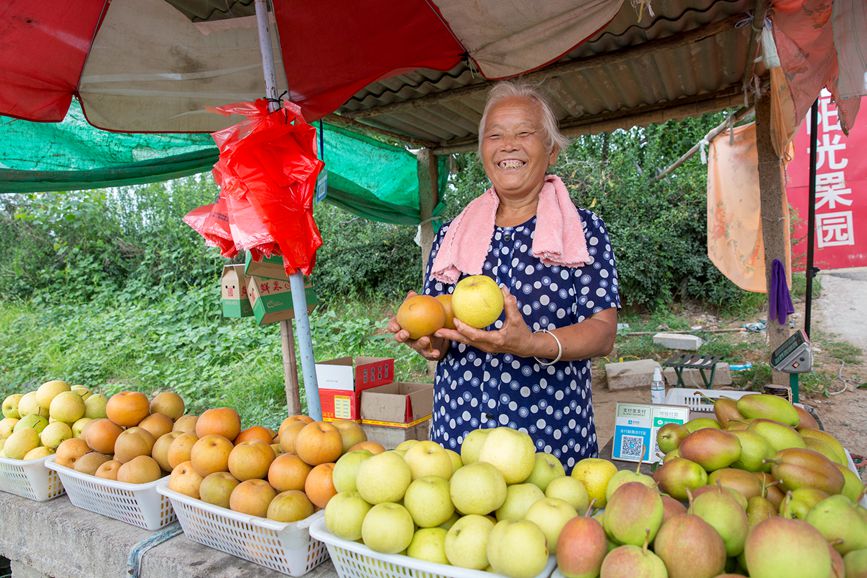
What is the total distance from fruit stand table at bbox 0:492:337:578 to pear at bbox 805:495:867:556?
110 cm

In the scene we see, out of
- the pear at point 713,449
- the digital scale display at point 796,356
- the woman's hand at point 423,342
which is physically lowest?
the digital scale display at point 796,356

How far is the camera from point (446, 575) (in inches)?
42.1

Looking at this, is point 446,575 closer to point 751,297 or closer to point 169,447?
point 169,447

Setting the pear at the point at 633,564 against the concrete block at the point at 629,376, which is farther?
the concrete block at the point at 629,376

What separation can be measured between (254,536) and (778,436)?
137cm

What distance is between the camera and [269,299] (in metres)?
2.82

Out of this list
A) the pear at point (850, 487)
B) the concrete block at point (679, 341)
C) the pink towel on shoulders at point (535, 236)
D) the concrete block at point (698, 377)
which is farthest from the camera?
the concrete block at point (679, 341)

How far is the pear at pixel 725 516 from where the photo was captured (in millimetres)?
985

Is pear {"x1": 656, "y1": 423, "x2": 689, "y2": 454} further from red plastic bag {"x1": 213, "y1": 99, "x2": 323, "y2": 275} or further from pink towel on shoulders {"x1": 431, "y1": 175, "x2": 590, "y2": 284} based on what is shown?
red plastic bag {"x1": 213, "y1": 99, "x2": 323, "y2": 275}

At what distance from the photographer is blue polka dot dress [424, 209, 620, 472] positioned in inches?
75.7

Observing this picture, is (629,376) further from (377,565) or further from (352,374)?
(377,565)

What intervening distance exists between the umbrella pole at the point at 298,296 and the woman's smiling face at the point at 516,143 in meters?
0.99

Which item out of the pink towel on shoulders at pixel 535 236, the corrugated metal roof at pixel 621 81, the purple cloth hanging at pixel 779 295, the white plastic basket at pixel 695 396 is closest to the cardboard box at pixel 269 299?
the pink towel on shoulders at pixel 535 236

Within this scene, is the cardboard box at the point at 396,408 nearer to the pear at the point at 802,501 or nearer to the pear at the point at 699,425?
the pear at the point at 699,425
